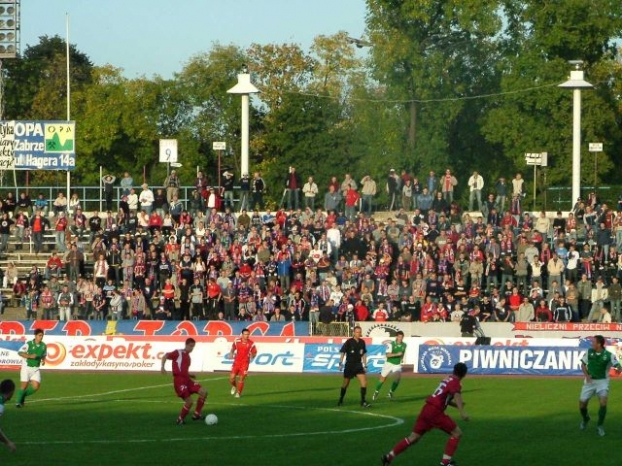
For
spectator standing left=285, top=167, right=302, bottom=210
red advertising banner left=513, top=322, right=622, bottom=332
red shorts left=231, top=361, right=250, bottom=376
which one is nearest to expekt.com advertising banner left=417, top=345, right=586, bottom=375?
red advertising banner left=513, top=322, right=622, bottom=332

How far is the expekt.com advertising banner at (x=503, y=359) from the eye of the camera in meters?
38.1

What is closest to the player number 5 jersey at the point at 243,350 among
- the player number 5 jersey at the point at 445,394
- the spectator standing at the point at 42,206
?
the player number 5 jersey at the point at 445,394

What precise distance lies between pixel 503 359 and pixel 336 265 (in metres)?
10.3

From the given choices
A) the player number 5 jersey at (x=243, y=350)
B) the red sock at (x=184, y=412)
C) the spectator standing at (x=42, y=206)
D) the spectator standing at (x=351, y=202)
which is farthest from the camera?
the spectator standing at (x=42, y=206)

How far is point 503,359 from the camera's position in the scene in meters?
38.4

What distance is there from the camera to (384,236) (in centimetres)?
4738

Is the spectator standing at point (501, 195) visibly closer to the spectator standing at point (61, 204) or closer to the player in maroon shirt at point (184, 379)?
the spectator standing at point (61, 204)

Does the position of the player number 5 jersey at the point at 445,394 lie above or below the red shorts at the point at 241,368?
above

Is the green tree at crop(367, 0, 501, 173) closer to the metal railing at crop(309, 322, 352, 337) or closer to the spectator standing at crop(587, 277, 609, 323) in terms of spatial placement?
the spectator standing at crop(587, 277, 609, 323)

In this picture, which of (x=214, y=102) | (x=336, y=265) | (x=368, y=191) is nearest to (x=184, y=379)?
(x=336, y=265)

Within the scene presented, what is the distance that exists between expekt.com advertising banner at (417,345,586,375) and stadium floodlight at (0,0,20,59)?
2614 cm

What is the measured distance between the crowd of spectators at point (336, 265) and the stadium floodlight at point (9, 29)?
26.5ft

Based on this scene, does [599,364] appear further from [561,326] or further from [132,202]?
[132,202]

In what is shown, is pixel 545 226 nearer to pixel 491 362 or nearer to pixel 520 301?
pixel 520 301
